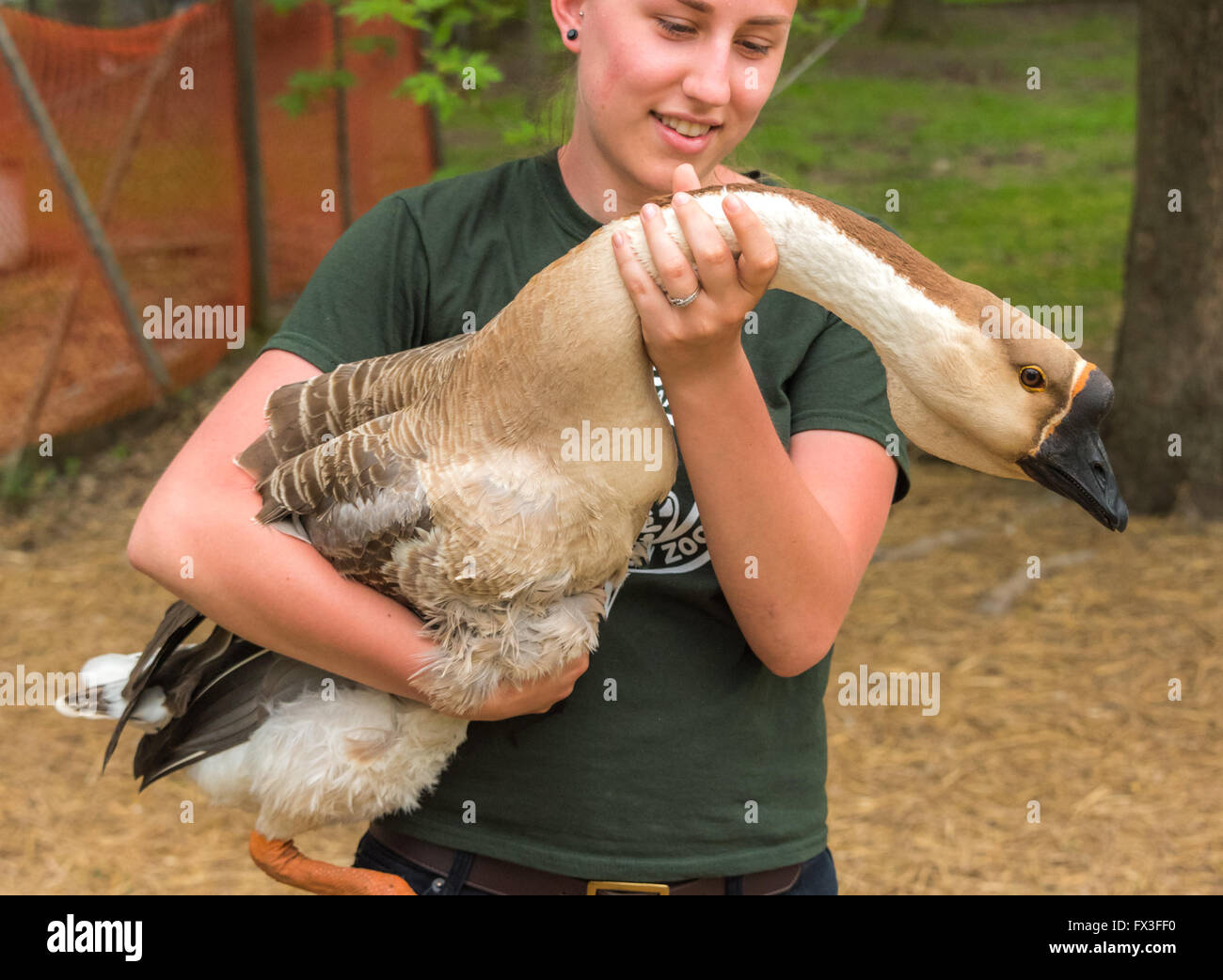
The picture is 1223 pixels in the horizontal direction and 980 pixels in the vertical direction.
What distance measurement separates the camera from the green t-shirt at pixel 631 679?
6.58 feet

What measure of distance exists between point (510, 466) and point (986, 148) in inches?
459

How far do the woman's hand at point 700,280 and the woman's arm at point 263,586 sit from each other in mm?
553

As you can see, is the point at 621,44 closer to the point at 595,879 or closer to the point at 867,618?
the point at 595,879

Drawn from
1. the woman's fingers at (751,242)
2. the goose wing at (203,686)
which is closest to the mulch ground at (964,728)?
the goose wing at (203,686)

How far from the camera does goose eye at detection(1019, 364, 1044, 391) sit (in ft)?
5.19

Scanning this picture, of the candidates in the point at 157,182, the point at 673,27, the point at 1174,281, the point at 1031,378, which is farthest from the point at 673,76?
the point at 157,182

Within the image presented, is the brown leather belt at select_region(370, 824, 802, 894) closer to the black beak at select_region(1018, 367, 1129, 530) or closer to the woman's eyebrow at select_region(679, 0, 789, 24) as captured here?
the black beak at select_region(1018, 367, 1129, 530)

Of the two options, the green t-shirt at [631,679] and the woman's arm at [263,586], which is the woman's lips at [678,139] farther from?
the woman's arm at [263,586]

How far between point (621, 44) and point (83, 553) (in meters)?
5.26

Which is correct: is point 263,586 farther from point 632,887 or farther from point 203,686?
point 632,887

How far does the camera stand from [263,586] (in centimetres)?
178

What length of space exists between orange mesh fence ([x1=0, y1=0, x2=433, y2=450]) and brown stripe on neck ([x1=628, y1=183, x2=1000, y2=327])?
14.8ft

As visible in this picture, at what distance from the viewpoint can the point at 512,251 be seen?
2.10m

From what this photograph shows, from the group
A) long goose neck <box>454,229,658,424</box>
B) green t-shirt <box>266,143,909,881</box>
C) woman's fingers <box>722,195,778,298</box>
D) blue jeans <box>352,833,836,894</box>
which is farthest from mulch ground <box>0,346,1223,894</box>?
woman's fingers <box>722,195,778,298</box>
